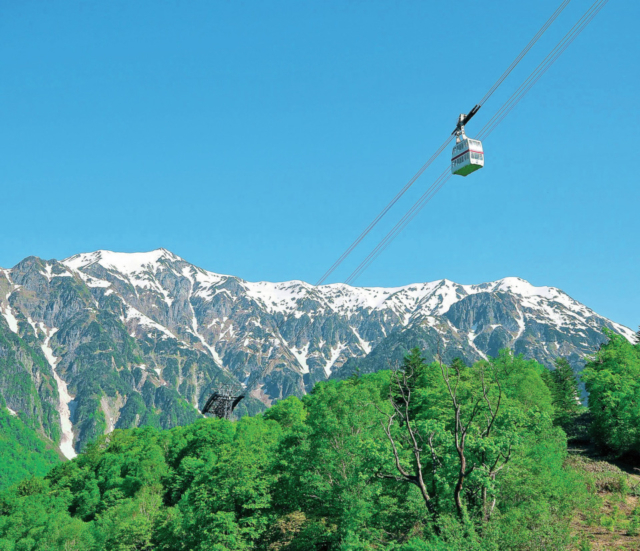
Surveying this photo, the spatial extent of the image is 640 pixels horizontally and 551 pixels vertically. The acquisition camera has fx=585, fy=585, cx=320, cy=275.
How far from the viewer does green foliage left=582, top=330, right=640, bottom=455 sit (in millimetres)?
65625

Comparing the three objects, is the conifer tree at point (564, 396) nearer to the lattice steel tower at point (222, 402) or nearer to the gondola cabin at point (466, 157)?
the lattice steel tower at point (222, 402)

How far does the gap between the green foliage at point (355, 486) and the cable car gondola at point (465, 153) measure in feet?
38.8

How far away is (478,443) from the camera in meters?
33.7

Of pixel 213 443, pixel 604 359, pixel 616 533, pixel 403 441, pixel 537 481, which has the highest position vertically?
pixel 604 359

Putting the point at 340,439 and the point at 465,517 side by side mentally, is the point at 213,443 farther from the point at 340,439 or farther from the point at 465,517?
the point at 465,517

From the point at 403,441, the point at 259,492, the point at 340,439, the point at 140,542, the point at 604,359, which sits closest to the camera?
the point at 403,441

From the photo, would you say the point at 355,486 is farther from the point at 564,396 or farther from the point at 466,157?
the point at 564,396

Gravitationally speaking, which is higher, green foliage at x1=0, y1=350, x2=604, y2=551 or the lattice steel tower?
the lattice steel tower

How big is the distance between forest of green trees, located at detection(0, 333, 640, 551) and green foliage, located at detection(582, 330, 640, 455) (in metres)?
0.21

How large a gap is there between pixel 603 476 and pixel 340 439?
25.9 meters

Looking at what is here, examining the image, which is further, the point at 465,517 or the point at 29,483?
the point at 29,483

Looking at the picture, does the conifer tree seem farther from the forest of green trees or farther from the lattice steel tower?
the lattice steel tower

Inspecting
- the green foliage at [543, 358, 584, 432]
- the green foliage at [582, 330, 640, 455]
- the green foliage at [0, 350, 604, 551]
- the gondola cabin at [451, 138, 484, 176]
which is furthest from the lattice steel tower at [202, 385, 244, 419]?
the gondola cabin at [451, 138, 484, 176]

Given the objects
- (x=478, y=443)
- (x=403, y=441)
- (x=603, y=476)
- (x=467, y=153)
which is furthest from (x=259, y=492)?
(x=467, y=153)
